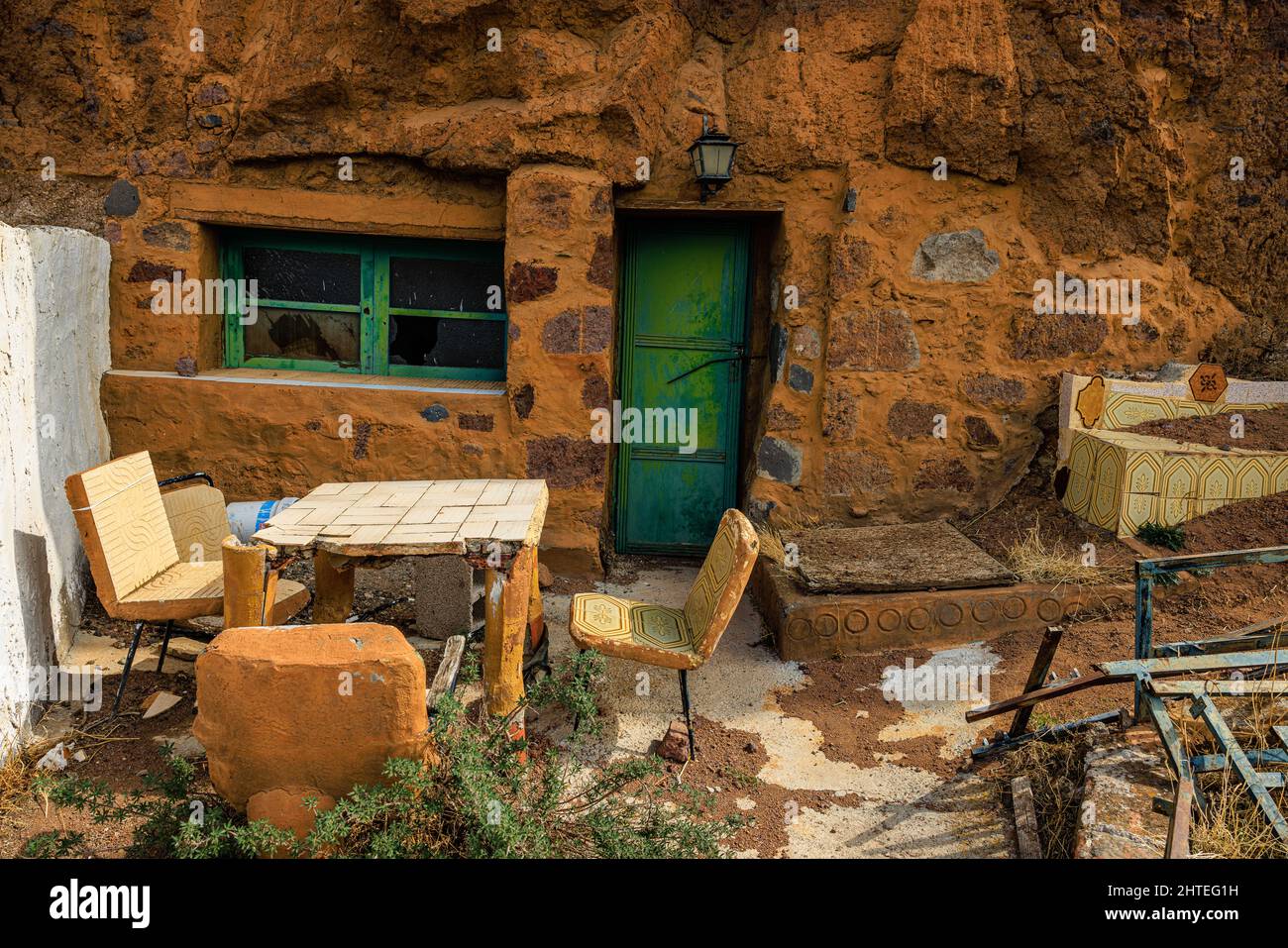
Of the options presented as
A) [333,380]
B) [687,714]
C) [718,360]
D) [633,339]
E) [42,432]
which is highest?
[633,339]

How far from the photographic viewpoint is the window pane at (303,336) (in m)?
5.29

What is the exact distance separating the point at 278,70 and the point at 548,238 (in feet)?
5.13

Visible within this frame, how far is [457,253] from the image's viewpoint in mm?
5215

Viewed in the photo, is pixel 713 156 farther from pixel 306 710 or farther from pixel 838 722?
pixel 306 710

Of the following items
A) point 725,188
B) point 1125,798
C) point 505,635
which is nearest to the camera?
point 1125,798

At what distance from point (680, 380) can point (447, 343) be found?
1.32 m

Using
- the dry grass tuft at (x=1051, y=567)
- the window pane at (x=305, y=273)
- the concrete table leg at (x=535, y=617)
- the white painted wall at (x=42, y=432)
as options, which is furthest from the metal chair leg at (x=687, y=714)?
the window pane at (x=305, y=273)

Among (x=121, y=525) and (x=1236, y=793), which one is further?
(x=121, y=525)

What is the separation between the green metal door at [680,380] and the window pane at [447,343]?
29.1 inches

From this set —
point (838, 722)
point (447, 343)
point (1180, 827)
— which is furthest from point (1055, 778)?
point (447, 343)

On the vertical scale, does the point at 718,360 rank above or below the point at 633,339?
below

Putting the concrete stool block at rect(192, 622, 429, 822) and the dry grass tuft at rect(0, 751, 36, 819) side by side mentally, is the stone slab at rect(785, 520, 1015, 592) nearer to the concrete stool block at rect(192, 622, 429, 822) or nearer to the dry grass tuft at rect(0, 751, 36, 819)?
the concrete stool block at rect(192, 622, 429, 822)

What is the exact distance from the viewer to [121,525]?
351cm

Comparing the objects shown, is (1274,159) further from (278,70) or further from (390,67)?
(278,70)
